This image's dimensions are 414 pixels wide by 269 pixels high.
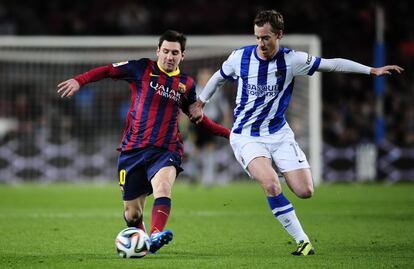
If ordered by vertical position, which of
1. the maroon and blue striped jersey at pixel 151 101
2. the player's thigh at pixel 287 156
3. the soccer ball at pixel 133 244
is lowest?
the soccer ball at pixel 133 244

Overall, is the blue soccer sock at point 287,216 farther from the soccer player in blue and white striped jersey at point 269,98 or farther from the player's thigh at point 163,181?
the player's thigh at point 163,181

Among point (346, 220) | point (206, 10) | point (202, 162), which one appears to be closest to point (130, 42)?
point (202, 162)

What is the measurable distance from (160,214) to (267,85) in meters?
1.51

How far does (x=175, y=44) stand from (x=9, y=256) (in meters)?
2.32

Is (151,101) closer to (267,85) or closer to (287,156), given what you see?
(267,85)

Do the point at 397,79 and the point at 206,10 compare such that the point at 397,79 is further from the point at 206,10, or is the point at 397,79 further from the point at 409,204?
the point at 409,204

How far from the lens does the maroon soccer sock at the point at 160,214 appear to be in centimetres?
742

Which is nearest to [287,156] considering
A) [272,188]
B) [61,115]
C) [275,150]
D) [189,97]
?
[275,150]

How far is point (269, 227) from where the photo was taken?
10.1 metres

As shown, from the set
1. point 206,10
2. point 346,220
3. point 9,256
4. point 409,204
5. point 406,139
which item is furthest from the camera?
point 206,10

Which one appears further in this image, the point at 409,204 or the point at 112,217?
the point at 409,204

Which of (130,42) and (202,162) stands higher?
(130,42)

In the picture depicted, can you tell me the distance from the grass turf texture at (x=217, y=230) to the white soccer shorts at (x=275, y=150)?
0.78m

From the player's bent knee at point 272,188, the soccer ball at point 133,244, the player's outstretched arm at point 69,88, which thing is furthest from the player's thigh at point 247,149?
the player's outstretched arm at point 69,88
